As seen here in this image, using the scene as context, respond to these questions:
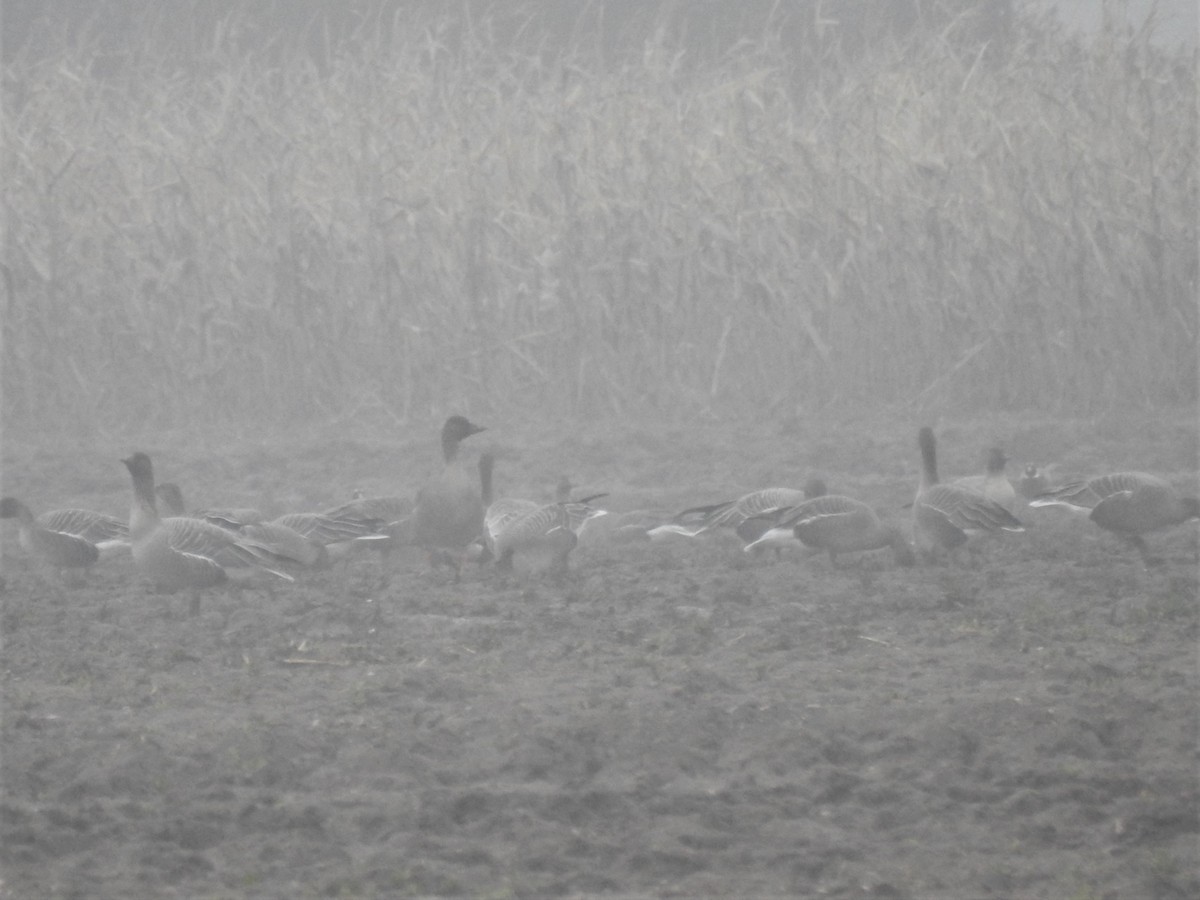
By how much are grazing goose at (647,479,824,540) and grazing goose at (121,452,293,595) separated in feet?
8.07

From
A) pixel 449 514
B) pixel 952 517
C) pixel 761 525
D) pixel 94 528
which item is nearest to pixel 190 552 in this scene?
pixel 449 514

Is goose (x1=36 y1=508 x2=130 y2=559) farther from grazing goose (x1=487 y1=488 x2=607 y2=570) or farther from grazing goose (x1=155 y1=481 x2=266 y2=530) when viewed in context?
grazing goose (x1=487 y1=488 x2=607 y2=570)

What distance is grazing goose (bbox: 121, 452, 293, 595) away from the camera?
7340mm

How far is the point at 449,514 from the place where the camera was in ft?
27.9

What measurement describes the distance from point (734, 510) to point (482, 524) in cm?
141

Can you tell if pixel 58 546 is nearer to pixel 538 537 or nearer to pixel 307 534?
pixel 307 534

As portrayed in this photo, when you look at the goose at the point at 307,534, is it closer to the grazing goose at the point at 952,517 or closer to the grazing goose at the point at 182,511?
the grazing goose at the point at 182,511

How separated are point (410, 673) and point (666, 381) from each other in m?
6.97

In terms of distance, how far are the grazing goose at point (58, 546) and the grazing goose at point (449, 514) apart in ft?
5.60

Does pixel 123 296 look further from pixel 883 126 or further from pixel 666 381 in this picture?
pixel 883 126

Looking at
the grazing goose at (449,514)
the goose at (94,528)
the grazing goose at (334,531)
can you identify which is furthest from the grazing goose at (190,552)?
the goose at (94,528)

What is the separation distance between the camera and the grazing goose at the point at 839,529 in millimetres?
8039

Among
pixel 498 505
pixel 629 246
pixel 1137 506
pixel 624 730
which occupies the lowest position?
pixel 624 730

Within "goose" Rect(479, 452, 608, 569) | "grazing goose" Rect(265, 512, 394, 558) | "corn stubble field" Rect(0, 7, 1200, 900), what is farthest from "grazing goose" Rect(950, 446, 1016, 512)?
"grazing goose" Rect(265, 512, 394, 558)
